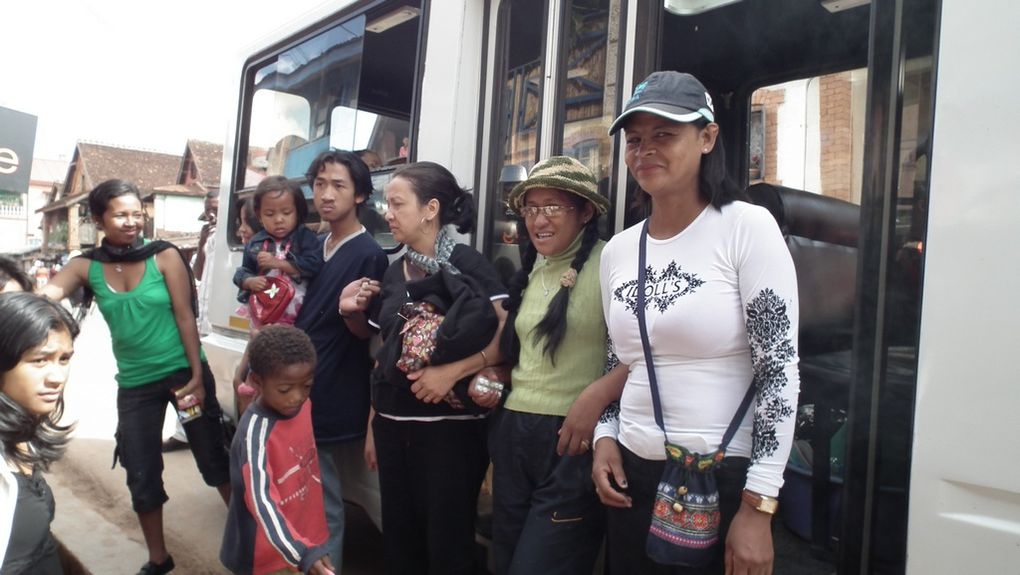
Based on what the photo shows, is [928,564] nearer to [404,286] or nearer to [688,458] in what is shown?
[688,458]

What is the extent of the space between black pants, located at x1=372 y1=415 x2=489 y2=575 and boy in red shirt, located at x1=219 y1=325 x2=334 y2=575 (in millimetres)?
263

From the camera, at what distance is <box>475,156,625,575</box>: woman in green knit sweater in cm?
200

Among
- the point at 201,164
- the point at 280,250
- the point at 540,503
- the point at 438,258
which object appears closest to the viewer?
→ the point at 540,503

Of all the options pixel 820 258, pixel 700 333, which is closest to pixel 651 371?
pixel 700 333

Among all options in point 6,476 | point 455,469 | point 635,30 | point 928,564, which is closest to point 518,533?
point 455,469

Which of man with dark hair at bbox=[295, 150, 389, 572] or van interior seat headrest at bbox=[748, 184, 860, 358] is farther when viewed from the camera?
man with dark hair at bbox=[295, 150, 389, 572]

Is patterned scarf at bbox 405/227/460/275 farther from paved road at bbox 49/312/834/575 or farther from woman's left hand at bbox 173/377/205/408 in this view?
woman's left hand at bbox 173/377/205/408

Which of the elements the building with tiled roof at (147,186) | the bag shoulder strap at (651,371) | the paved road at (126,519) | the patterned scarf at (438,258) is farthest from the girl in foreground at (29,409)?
the building with tiled roof at (147,186)

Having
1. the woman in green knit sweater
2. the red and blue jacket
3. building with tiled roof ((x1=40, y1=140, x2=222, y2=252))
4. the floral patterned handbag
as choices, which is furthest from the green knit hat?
building with tiled roof ((x1=40, y1=140, x2=222, y2=252))

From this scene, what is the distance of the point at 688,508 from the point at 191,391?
264 cm

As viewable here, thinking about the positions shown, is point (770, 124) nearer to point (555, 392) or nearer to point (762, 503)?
point (555, 392)

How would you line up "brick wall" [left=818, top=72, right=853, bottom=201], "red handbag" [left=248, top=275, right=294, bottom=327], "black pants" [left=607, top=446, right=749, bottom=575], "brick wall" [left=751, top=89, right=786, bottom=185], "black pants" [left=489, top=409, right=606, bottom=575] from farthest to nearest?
1. "red handbag" [left=248, top=275, right=294, bottom=327]
2. "brick wall" [left=751, top=89, right=786, bottom=185]
3. "brick wall" [left=818, top=72, right=853, bottom=201]
4. "black pants" [left=489, top=409, right=606, bottom=575]
5. "black pants" [left=607, top=446, right=749, bottom=575]

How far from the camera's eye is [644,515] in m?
1.75

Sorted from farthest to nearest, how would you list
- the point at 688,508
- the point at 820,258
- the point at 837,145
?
the point at 820,258 → the point at 837,145 → the point at 688,508
